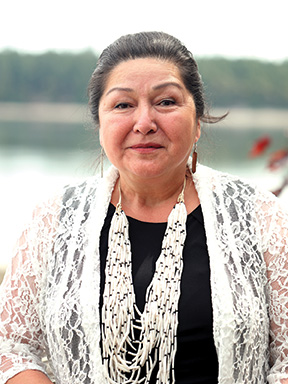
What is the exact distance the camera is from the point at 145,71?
1.58 metres

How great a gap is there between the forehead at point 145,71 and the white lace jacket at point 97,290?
362mm

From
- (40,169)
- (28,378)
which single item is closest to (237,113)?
(28,378)

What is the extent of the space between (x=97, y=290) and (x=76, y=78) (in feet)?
11.3

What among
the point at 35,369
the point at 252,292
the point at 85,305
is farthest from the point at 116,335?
the point at 252,292

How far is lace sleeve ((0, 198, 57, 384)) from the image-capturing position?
1606 millimetres

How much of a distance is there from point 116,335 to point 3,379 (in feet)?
1.13

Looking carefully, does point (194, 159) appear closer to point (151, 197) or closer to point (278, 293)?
point (151, 197)

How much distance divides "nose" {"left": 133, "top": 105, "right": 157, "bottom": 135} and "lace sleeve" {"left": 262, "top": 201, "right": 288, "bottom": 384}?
46 cm

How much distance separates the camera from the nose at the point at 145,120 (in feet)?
5.05

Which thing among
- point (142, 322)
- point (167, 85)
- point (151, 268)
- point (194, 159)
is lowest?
point (142, 322)

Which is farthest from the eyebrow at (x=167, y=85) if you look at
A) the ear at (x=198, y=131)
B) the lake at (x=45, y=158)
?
the lake at (x=45, y=158)

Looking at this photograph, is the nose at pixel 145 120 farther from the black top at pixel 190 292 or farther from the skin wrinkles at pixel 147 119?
the black top at pixel 190 292

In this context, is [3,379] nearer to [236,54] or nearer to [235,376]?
[235,376]

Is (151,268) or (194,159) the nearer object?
(151,268)
